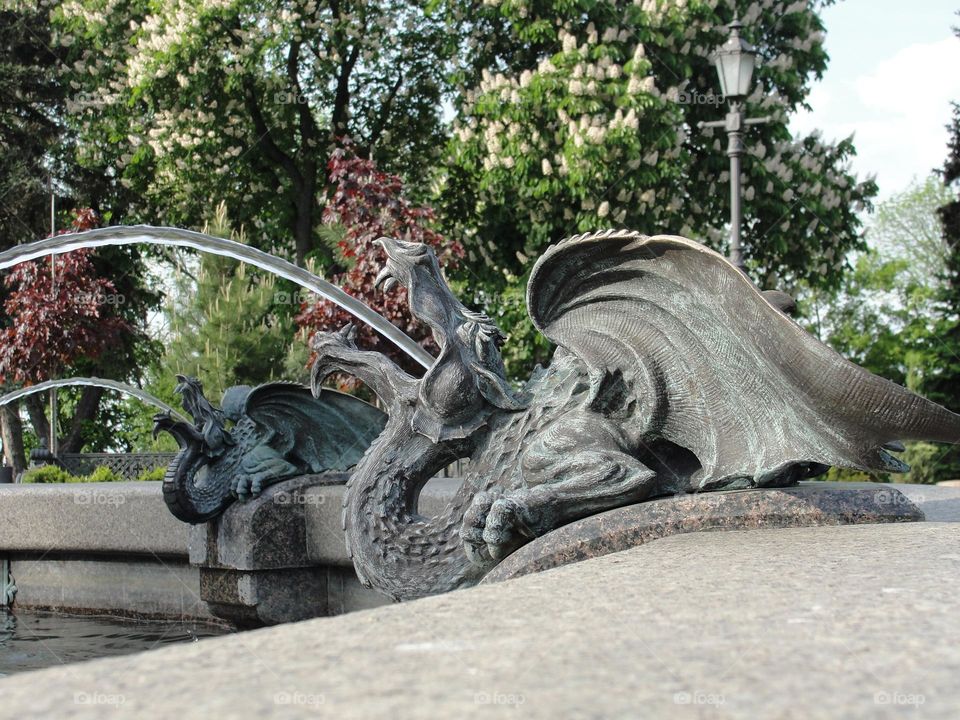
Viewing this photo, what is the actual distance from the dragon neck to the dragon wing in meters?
1.51

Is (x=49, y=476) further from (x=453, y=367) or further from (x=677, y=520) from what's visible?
(x=677, y=520)

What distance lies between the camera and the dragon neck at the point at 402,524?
400cm

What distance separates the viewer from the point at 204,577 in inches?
227

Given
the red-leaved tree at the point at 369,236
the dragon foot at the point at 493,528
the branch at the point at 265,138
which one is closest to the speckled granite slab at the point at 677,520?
the dragon foot at the point at 493,528

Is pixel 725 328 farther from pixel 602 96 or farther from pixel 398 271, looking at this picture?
pixel 602 96

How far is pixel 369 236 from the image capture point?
43.4ft

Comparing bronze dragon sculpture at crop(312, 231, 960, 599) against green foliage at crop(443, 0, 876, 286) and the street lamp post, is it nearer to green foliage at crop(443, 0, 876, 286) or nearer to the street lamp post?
the street lamp post

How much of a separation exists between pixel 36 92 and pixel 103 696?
76.1 feet

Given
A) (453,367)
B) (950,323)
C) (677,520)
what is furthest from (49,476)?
(950,323)

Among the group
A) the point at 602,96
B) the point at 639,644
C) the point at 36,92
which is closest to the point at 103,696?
the point at 639,644

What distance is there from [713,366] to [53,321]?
14.0m

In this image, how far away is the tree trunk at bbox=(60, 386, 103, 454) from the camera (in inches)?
877

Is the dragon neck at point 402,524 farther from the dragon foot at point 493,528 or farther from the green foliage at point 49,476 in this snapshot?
the green foliage at point 49,476

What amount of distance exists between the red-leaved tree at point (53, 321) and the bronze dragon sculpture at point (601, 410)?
12.7 metres
